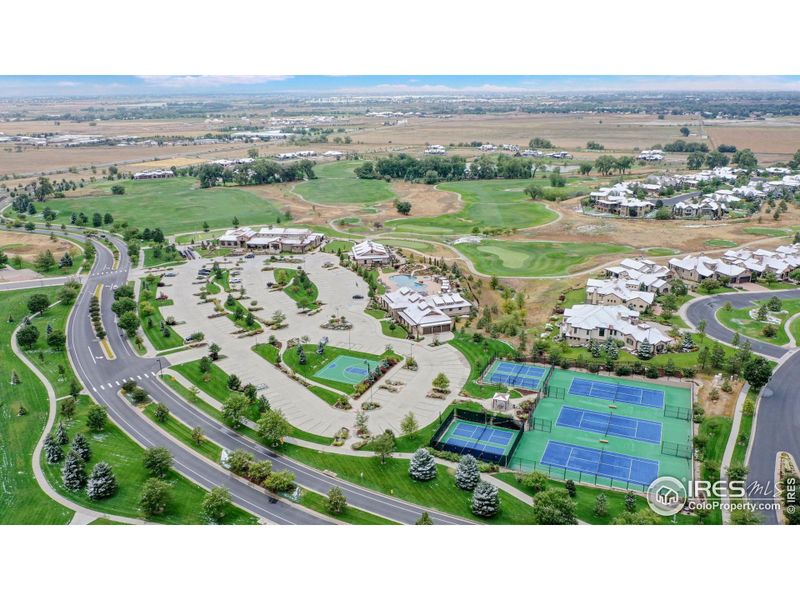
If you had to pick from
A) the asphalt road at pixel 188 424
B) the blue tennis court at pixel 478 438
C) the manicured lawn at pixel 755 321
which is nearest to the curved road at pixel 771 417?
the manicured lawn at pixel 755 321

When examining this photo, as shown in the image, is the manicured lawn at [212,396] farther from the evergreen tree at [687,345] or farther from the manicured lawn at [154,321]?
the evergreen tree at [687,345]

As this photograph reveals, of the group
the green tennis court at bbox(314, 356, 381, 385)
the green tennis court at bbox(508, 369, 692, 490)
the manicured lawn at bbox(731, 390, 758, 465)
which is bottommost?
the green tennis court at bbox(508, 369, 692, 490)

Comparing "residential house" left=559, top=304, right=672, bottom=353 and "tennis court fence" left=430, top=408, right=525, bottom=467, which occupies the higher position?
"residential house" left=559, top=304, right=672, bottom=353

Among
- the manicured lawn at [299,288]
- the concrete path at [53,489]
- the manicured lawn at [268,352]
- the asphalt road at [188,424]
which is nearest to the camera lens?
the concrete path at [53,489]

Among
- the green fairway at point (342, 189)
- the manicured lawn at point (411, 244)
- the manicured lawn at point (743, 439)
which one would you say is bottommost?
the manicured lawn at point (743, 439)

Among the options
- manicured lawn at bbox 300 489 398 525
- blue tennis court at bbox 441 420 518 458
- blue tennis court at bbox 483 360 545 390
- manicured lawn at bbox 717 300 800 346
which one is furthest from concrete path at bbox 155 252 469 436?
manicured lawn at bbox 717 300 800 346

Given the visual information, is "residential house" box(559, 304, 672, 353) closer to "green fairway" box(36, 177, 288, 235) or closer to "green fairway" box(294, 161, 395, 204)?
"green fairway" box(36, 177, 288, 235)

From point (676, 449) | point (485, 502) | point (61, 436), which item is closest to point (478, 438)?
point (485, 502)
